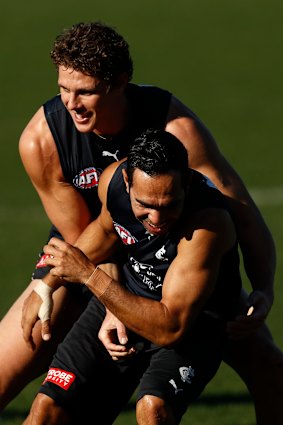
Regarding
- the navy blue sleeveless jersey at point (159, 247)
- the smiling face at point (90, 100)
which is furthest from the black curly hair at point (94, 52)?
→ the navy blue sleeveless jersey at point (159, 247)

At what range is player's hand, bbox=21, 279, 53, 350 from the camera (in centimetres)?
675

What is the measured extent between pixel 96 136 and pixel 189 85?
1326cm

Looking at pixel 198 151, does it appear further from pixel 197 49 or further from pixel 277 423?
pixel 197 49

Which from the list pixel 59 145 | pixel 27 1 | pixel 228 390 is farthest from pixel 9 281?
pixel 27 1

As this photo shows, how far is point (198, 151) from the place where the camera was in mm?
6836

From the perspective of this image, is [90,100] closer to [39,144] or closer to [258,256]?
[39,144]

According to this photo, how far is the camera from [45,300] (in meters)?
6.80

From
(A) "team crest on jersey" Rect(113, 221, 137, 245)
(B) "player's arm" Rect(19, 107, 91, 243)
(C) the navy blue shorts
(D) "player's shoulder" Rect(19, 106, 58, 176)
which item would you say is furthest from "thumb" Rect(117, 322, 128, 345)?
(D) "player's shoulder" Rect(19, 106, 58, 176)

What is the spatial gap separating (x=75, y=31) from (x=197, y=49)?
15.9 metres

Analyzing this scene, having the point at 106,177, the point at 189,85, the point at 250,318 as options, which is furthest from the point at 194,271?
the point at 189,85

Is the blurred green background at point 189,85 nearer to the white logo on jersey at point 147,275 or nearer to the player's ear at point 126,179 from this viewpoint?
the white logo on jersey at point 147,275

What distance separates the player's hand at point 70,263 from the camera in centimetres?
629

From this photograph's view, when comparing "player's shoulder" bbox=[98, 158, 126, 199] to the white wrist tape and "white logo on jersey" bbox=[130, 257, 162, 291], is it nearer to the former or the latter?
"white logo on jersey" bbox=[130, 257, 162, 291]

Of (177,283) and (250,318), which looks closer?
(177,283)
